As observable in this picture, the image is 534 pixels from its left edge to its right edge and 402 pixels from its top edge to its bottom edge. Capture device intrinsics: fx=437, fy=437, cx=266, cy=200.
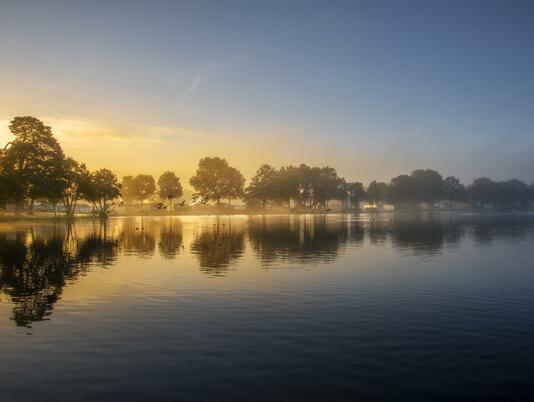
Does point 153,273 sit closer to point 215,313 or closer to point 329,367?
point 215,313

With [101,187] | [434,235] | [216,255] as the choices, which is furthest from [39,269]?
A: [101,187]

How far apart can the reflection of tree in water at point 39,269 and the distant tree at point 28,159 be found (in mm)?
56742

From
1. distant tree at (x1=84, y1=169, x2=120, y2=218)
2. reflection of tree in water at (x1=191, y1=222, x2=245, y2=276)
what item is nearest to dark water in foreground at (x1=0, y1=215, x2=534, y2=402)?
reflection of tree in water at (x1=191, y1=222, x2=245, y2=276)

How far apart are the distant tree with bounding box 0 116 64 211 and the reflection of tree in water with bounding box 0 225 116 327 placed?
5674cm

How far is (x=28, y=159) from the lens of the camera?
122938mm

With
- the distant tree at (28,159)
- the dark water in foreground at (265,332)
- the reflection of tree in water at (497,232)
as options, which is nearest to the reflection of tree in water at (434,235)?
the reflection of tree in water at (497,232)

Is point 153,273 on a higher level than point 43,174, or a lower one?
lower

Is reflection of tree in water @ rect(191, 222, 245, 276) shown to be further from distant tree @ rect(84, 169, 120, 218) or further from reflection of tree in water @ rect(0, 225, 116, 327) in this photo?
distant tree @ rect(84, 169, 120, 218)

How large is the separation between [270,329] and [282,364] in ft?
14.5

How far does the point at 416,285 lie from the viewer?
3109 cm

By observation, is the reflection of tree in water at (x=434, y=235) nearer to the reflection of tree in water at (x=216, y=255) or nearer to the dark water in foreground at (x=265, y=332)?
the dark water in foreground at (x=265, y=332)

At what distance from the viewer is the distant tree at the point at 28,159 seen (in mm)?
110188

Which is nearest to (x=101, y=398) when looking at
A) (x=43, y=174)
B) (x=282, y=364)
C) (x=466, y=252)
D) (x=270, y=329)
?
(x=282, y=364)

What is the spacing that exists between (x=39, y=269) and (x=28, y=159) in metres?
99.9
